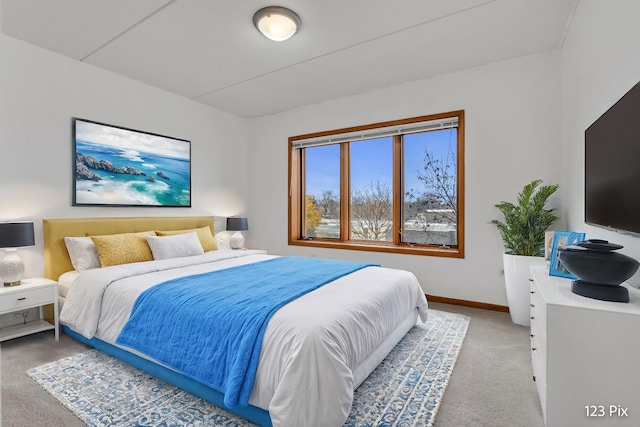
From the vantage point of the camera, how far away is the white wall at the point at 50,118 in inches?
115

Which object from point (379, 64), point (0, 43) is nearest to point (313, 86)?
point (379, 64)

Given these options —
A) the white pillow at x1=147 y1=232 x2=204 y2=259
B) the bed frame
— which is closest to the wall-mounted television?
the bed frame

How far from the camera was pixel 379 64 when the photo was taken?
351cm

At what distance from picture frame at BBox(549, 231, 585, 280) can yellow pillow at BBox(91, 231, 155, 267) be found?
353 centimetres

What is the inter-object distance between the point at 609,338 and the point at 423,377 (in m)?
1.12

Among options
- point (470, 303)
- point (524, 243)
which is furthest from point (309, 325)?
point (470, 303)

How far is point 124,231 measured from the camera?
3.62 meters

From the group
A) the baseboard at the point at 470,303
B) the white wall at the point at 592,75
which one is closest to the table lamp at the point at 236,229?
the baseboard at the point at 470,303

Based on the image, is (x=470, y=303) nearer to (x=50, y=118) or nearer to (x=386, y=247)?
(x=386, y=247)

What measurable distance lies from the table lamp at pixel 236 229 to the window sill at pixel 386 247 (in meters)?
0.75

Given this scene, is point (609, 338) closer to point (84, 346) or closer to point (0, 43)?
point (84, 346)

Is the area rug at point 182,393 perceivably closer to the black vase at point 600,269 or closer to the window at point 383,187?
the black vase at point 600,269

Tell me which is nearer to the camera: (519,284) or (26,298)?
(26,298)

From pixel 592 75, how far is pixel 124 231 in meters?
4.48
